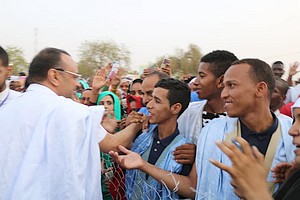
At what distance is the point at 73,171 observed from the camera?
205 centimetres

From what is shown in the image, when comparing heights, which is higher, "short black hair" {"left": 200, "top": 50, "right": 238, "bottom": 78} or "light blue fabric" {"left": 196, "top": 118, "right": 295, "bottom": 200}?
"short black hair" {"left": 200, "top": 50, "right": 238, "bottom": 78}

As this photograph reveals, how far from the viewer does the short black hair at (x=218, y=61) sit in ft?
9.61

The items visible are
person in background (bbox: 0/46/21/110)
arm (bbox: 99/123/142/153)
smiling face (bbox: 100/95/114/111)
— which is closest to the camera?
arm (bbox: 99/123/142/153)

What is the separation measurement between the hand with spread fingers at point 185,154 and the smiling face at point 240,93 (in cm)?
38

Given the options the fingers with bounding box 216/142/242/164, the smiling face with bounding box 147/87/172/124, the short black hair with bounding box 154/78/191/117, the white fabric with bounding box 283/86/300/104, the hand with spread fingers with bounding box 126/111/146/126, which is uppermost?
the fingers with bounding box 216/142/242/164

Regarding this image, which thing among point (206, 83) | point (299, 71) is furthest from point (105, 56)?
point (206, 83)

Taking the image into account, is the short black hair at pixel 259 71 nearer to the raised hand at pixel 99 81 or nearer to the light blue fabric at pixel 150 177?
the light blue fabric at pixel 150 177

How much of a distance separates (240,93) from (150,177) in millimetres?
809

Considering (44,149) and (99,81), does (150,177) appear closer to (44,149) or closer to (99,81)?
(44,149)

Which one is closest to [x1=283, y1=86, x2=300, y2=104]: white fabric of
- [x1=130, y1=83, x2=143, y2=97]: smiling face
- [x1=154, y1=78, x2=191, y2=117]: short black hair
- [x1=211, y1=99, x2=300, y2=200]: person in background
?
[x1=130, y1=83, x2=143, y2=97]: smiling face

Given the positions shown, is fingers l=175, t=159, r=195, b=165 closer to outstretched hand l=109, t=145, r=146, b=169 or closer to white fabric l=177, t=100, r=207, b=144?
outstretched hand l=109, t=145, r=146, b=169

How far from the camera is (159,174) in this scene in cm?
231

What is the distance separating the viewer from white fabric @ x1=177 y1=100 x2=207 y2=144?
2771mm

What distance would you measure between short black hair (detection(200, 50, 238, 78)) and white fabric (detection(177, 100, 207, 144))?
25cm
